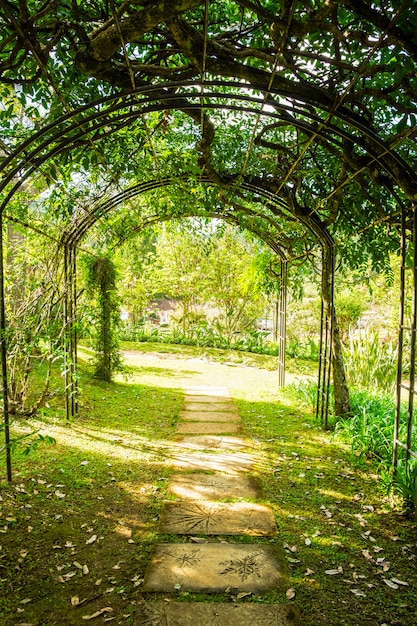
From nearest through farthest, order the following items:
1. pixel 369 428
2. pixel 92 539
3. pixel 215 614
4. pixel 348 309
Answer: pixel 215 614 → pixel 92 539 → pixel 369 428 → pixel 348 309

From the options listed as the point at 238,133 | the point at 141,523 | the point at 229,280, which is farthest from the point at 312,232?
the point at 229,280

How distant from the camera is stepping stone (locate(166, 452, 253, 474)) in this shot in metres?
3.89

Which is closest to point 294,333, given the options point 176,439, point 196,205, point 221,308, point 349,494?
point 221,308

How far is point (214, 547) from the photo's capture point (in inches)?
103

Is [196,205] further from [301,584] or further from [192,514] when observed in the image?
[301,584]

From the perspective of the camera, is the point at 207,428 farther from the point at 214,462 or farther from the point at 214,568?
the point at 214,568

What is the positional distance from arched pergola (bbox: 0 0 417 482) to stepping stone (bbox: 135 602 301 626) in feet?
5.01

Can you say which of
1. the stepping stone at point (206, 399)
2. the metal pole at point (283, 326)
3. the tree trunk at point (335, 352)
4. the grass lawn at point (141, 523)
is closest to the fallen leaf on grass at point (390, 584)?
the grass lawn at point (141, 523)

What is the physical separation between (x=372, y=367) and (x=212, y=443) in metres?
3.67

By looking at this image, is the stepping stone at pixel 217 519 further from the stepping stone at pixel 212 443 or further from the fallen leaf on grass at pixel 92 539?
the stepping stone at pixel 212 443

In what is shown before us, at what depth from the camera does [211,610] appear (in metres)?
2.09

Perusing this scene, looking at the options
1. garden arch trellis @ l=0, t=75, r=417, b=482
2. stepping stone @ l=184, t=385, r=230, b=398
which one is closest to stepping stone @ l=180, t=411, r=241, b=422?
stepping stone @ l=184, t=385, r=230, b=398

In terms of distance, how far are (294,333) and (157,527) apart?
9534mm

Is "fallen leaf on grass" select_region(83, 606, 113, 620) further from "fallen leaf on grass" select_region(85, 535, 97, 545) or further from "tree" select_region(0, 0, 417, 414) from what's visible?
"tree" select_region(0, 0, 417, 414)
